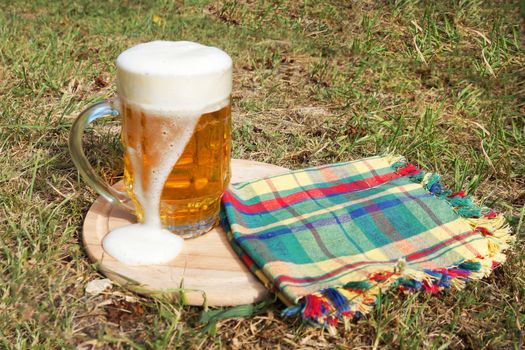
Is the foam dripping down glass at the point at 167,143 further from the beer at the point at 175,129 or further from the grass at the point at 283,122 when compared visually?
the grass at the point at 283,122

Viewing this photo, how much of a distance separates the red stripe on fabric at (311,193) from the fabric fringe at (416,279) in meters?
0.13

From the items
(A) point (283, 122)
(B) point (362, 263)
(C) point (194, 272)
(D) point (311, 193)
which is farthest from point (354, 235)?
(A) point (283, 122)

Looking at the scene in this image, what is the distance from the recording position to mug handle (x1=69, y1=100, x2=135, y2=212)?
5.41 feet

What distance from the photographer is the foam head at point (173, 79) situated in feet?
4.83

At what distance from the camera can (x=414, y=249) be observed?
5.64ft

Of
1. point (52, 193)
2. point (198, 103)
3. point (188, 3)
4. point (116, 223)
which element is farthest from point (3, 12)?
point (198, 103)

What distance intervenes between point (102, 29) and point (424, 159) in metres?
2.22

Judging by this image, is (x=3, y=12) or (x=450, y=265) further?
(x=3, y=12)

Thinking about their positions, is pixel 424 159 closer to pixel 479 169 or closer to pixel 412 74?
pixel 479 169

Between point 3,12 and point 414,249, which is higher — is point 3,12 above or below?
below

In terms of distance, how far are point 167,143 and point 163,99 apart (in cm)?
12

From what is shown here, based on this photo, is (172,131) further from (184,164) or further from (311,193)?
(311,193)

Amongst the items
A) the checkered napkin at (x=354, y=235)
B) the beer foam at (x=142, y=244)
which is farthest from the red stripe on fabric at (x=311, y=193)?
the beer foam at (x=142, y=244)

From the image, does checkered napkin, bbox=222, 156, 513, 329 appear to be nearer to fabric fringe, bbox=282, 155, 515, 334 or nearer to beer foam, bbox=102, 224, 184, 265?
fabric fringe, bbox=282, 155, 515, 334
